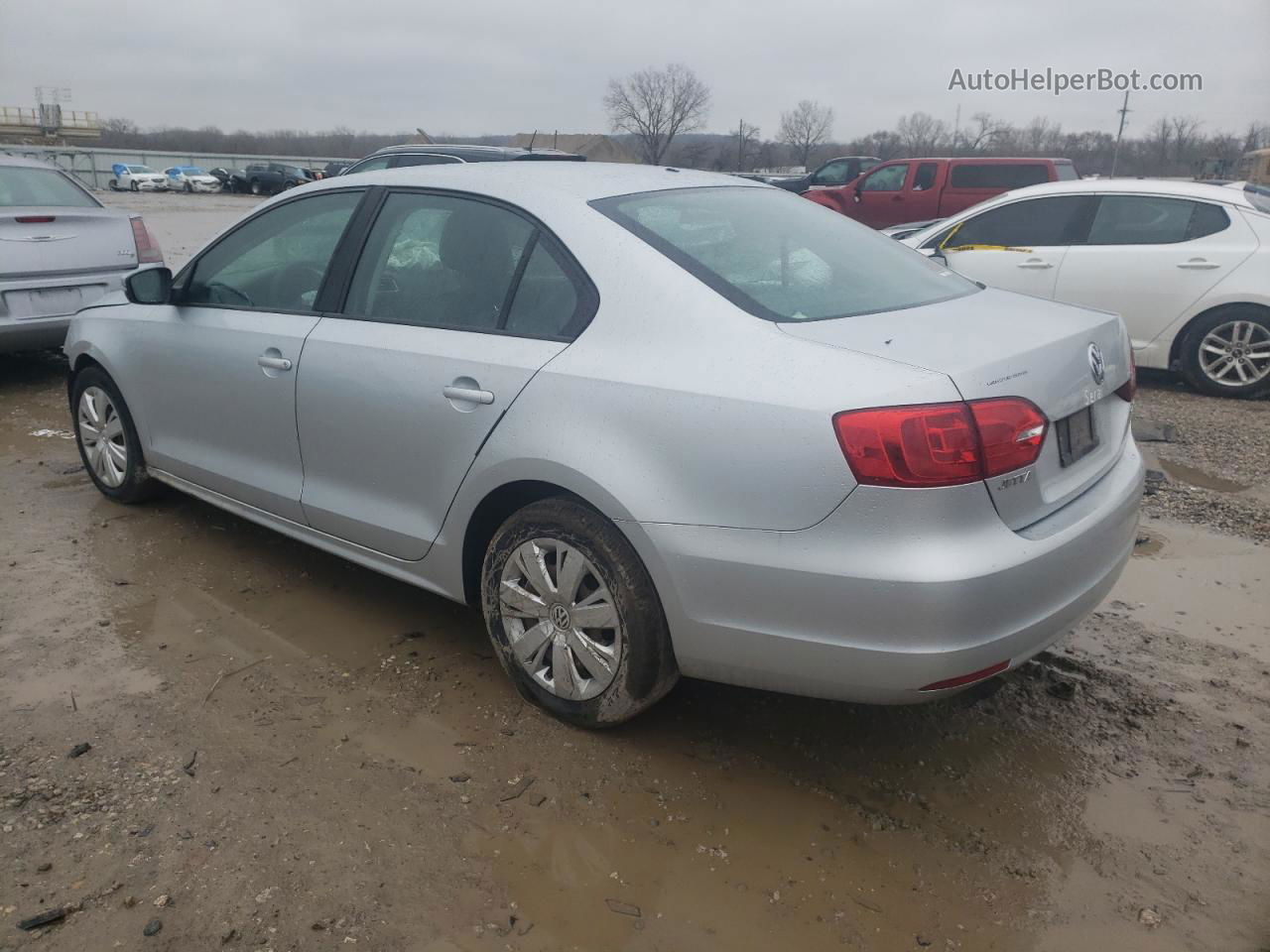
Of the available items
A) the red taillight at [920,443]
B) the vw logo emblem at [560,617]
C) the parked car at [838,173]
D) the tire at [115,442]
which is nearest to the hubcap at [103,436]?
the tire at [115,442]


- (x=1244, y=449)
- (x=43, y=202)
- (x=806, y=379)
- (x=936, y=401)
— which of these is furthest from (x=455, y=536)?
(x=43, y=202)

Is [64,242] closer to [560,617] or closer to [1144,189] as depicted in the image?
[560,617]

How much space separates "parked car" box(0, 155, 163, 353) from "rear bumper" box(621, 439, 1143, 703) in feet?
19.7

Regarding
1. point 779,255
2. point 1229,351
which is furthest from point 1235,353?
point 779,255

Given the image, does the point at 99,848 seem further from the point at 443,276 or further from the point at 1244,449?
the point at 1244,449

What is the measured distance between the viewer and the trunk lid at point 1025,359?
238cm

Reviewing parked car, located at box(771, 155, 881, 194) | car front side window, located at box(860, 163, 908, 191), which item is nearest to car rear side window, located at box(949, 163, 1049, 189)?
car front side window, located at box(860, 163, 908, 191)

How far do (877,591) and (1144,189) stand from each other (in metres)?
6.85

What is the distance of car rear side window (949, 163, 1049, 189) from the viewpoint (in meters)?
14.5

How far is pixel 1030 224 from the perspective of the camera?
26.5 ft

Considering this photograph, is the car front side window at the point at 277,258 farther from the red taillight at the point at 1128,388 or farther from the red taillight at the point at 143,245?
the red taillight at the point at 143,245

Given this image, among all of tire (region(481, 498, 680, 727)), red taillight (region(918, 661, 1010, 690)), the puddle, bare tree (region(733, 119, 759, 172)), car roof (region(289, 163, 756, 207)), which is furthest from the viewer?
bare tree (region(733, 119, 759, 172))

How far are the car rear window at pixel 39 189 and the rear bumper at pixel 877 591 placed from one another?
674cm

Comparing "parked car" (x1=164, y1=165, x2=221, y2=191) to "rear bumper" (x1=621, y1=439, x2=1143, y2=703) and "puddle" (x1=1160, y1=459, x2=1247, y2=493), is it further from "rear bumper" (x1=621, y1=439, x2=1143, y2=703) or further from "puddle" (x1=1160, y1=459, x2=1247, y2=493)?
"rear bumper" (x1=621, y1=439, x2=1143, y2=703)
